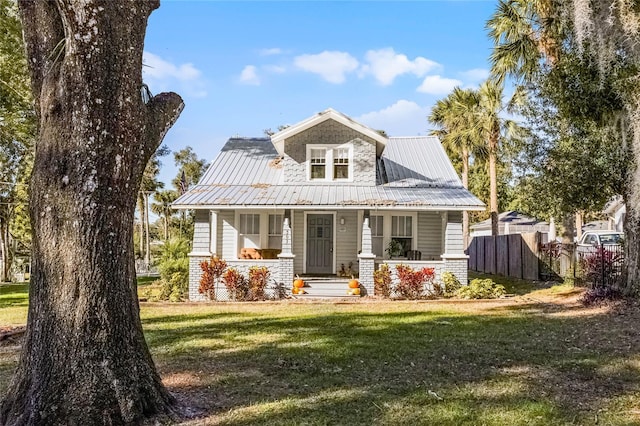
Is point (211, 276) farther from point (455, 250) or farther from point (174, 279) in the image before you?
point (455, 250)

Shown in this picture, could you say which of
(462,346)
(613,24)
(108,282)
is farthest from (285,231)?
(108,282)

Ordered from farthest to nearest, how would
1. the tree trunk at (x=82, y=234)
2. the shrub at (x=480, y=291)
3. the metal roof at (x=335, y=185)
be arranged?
the metal roof at (x=335, y=185)
the shrub at (x=480, y=291)
the tree trunk at (x=82, y=234)

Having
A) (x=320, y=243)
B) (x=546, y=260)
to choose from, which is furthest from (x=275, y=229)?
(x=546, y=260)

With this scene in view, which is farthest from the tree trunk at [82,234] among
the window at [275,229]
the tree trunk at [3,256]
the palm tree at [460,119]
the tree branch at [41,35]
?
the tree trunk at [3,256]

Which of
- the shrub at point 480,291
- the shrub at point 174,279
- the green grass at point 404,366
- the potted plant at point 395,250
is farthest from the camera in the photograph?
the potted plant at point 395,250

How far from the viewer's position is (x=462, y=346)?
24.0 feet

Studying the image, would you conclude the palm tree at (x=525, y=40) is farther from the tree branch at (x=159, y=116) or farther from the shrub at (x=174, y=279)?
the shrub at (x=174, y=279)

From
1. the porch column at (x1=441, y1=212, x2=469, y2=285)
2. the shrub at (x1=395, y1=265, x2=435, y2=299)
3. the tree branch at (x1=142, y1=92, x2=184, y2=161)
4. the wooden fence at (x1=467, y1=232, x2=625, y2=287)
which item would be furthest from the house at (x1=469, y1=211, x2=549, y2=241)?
the tree branch at (x1=142, y1=92, x2=184, y2=161)

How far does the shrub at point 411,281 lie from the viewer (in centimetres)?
1386

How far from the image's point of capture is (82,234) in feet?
12.8

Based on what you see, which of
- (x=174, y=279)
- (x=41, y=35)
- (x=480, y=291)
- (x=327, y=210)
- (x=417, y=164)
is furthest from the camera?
(x=417, y=164)

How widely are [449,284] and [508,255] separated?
6.43m

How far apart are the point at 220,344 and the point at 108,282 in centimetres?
385

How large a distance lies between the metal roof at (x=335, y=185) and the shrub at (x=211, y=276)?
160 cm
